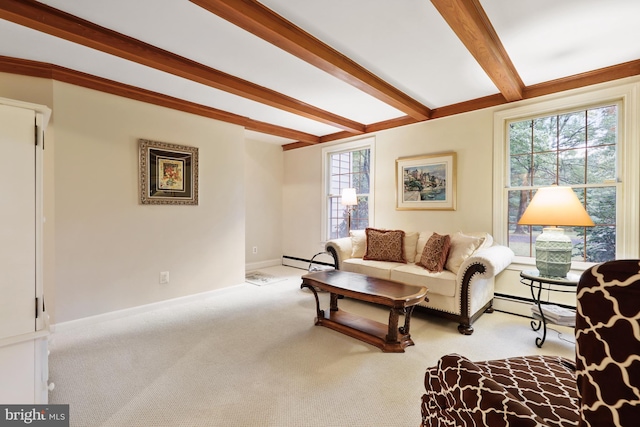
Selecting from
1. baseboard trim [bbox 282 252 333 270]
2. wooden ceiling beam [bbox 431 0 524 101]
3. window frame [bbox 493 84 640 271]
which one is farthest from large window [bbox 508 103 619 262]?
baseboard trim [bbox 282 252 333 270]

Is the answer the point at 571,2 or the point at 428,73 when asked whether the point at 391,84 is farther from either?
the point at 571,2

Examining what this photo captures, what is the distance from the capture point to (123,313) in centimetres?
310

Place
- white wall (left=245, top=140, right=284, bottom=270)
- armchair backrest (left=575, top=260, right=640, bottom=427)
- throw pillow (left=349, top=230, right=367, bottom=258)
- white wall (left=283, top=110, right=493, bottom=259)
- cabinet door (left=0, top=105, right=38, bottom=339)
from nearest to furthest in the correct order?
1. armchair backrest (left=575, top=260, right=640, bottom=427)
2. cabinet door (left=0, top=105, right=38, bottom=339)
3. white wall (left=283, top=110, right=493, bottom=259)
4. throw pillow (left=349, top=230, right=367, bottom=258)
5. white wall (left=245, top=140, right=284, bottom=270)

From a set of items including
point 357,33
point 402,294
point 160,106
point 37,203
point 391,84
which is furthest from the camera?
point 160,106

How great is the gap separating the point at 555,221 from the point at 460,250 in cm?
92

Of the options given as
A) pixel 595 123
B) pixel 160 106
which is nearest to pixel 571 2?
pixel 595 123

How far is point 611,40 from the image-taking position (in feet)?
7.52

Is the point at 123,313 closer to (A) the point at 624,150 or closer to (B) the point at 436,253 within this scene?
(B) the point at 436,253

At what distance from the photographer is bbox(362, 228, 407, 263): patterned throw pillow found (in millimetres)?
3641

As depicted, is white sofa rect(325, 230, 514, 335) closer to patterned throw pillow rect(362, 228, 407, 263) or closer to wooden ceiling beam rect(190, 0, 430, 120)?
patterned throw pillow rect(362, 228, 407, 263)

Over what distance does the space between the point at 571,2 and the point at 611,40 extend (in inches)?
31.6

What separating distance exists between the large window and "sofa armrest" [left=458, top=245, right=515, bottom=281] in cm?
57

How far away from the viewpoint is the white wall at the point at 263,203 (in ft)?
17.7

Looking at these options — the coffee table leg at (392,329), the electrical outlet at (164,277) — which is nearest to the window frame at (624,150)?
the coffee table leg at (392,329)
